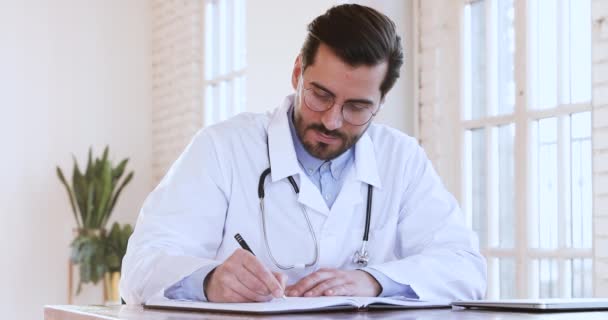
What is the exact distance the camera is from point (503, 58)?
→ 4176 mm

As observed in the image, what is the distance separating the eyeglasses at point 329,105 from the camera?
7.34 feet

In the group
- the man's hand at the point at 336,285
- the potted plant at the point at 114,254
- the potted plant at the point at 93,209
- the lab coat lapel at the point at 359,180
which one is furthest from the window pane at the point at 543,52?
the potted plant at the point at 93,209

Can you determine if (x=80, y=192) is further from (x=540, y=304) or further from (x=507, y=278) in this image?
(x=540, y=304)

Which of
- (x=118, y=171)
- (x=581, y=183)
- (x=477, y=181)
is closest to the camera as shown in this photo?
(x=581, y=183)

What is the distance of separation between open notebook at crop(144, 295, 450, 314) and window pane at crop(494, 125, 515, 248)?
2.28m

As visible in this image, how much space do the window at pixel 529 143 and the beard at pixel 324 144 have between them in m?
1.70

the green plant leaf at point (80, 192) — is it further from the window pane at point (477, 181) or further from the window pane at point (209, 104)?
the window pane at point (477, 181)

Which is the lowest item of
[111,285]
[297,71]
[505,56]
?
[111,285]

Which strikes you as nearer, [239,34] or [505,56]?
[505,56]

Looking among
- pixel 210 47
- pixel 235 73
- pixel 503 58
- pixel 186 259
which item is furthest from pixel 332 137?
pixel 210 47

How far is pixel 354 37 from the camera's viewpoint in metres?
2.24

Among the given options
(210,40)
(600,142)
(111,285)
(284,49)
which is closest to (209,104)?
(210,40)

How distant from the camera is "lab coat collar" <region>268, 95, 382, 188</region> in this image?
2312mm

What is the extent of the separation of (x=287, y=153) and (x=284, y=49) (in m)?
2.87
